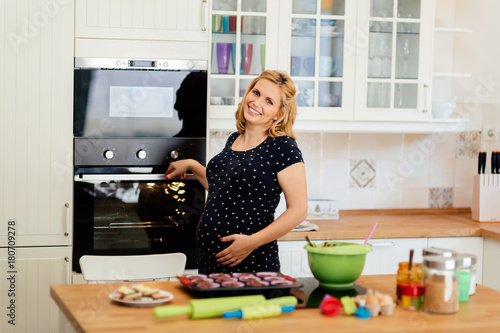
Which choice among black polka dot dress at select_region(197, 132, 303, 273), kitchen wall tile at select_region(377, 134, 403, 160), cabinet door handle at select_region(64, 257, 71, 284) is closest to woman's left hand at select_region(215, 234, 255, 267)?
black polka dot dress at select_region(197, 132, 303, 273)

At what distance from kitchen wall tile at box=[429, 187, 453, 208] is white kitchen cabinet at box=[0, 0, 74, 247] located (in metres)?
2.12

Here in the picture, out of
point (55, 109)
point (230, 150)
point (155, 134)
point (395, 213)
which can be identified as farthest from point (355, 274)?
point (395, 213)

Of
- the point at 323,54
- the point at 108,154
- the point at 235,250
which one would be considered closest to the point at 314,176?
the point at 323,54

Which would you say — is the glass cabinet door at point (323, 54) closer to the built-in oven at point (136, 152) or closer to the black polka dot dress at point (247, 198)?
the built-in oven at point (136, 152)

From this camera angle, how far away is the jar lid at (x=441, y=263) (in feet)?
5.14

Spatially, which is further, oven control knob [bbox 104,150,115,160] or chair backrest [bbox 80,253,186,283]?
oven control knob [bbox 104,150,115,160]

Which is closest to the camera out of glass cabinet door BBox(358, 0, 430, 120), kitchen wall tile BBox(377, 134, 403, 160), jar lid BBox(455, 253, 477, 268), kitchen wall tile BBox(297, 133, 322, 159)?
jar lid BBox(455, 253, 477, 268)

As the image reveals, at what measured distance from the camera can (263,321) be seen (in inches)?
57.9

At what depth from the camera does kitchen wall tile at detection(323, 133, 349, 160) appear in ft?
11.8

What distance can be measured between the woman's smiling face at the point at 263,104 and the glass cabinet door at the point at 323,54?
959 millimetres

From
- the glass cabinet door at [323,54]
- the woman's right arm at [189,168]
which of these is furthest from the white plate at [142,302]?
the glass cabinet door at [323,54]

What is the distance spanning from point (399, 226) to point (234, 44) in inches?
48.3

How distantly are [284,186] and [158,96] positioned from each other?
0.91 metres

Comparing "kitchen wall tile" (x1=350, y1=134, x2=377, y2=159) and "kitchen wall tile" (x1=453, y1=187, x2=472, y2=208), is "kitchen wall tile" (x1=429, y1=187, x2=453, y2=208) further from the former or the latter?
"kitchen wall tile" (x1=350, y1=134, x2=377, y2=159)
